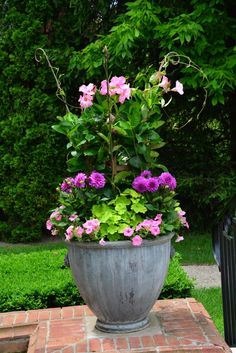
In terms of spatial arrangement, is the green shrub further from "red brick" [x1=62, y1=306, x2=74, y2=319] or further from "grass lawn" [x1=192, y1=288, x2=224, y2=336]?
"grass lawn" [x1=192, y1=288, x2=224, y2=336]

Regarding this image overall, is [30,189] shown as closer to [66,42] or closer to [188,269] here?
[66,42]

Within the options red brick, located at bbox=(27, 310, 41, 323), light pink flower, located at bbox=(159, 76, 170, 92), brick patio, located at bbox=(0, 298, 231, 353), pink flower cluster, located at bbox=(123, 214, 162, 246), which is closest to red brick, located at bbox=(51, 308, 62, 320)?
brick patio, located at bbox=(0, 298, 231, 353)

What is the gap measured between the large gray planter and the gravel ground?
2.69 metres

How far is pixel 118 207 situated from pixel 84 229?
24cm

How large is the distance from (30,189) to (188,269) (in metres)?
3.35

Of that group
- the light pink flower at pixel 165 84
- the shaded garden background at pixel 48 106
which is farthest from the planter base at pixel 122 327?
the shaded garden background at pixel 48 106

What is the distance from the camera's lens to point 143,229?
3.36m

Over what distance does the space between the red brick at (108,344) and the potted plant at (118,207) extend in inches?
4.9

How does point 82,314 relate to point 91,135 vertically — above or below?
below

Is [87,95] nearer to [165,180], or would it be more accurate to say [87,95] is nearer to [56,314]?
[165,180]

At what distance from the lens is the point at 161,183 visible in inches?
138

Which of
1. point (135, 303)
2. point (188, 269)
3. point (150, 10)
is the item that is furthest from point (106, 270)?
point (150, 10)

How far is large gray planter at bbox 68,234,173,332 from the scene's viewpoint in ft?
11.0

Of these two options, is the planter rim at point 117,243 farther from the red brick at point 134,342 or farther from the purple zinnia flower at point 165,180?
the red brick at point 134,342
